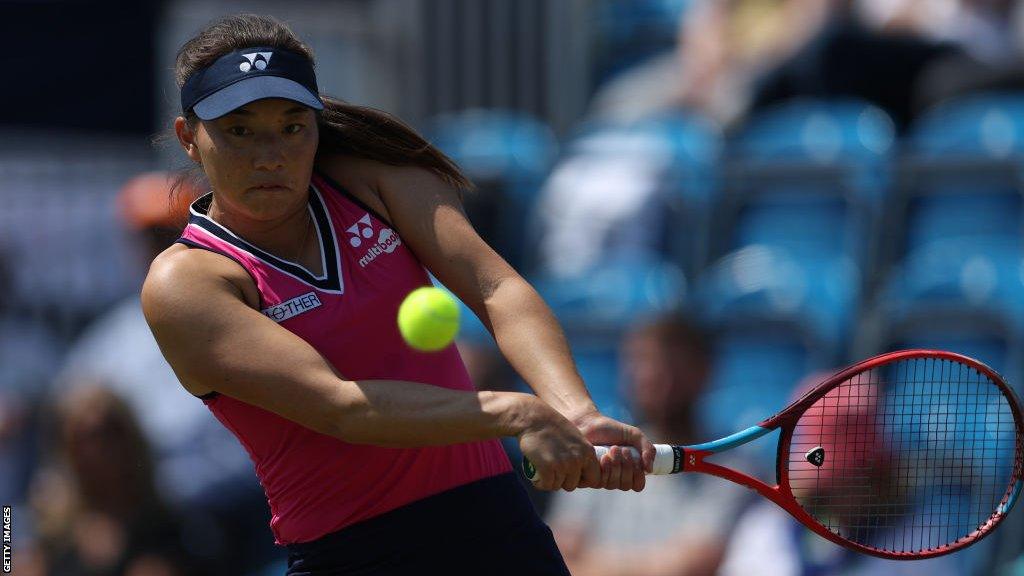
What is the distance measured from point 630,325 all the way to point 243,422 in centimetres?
375

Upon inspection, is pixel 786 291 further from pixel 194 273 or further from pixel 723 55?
pixel 194 273

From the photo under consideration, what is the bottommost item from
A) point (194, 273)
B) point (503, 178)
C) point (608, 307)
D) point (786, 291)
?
point (608, 307)

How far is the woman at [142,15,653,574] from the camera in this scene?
296cm

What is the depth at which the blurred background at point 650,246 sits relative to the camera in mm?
5629

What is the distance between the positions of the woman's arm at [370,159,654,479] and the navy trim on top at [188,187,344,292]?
0.50 ft

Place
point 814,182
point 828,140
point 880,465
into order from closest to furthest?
1. point 880,465
2. point 814,182
3. point 828,140

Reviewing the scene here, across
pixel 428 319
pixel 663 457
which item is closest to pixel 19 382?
pixel 663 457

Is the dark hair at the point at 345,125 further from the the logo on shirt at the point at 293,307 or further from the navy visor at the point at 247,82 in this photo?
the the logo on shirt at the point at 293,307

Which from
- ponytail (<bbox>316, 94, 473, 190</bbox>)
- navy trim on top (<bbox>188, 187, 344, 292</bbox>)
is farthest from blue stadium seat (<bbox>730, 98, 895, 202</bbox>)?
navy trim on top (<bbox>188, 187, 344, 292</bbox>)

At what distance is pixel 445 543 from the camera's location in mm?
3186

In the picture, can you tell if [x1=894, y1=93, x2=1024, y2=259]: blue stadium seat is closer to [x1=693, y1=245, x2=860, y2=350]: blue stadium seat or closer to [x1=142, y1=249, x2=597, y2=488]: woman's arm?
[x1=693, y1=245, x2=860, y2=350]: blue stadium seat

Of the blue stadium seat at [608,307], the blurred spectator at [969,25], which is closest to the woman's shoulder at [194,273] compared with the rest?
the blue stadium seat at [608,307]

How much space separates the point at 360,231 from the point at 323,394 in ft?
1.48

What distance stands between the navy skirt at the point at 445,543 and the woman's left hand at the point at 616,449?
24 cm
